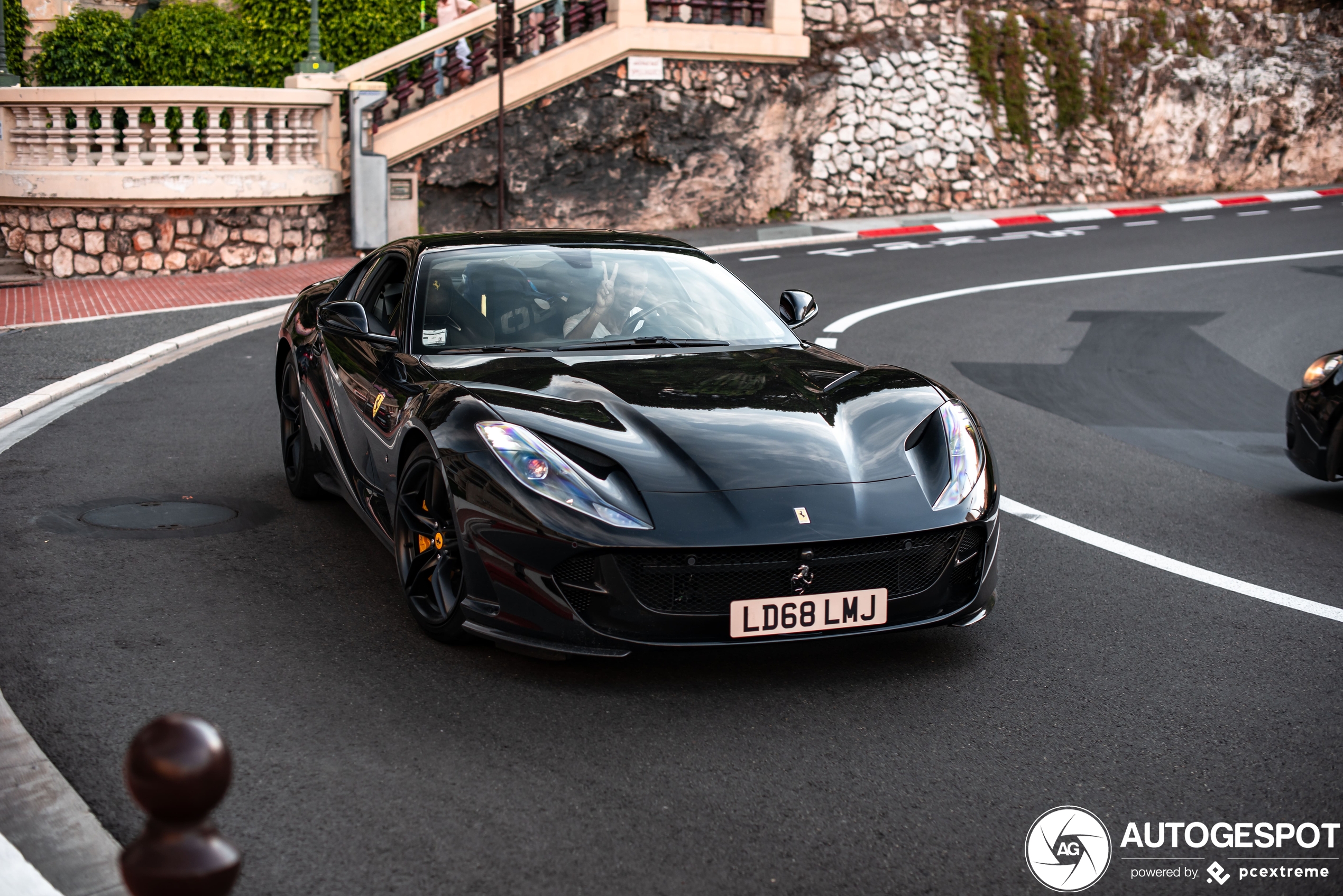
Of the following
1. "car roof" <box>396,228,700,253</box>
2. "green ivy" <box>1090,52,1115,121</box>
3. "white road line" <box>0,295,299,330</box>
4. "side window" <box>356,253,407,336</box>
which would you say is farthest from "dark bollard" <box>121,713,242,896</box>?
"green ivy" <box>1090,52,1115,121</box>

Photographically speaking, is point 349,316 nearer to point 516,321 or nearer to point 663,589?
point 516,321

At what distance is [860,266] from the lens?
17484 mm

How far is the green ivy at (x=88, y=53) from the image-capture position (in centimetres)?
2203

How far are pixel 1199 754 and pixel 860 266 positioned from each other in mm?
14200

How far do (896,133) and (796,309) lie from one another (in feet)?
65.3

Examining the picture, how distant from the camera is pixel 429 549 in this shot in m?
4.50

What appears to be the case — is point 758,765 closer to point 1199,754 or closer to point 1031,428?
point 1199,754

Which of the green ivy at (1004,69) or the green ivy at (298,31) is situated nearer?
the green ivy at (298,31)

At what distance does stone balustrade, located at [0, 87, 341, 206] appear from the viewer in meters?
16.7

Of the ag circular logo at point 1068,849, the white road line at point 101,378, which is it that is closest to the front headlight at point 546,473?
the ag circular logo at point 1068,849

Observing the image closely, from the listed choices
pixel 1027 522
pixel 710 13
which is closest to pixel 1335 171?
pixel 710 13

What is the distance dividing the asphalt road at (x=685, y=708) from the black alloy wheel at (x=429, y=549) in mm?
122

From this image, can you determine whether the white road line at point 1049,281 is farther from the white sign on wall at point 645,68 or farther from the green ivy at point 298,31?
the green ivy at point 298,31

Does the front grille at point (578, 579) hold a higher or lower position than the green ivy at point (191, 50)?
lower
